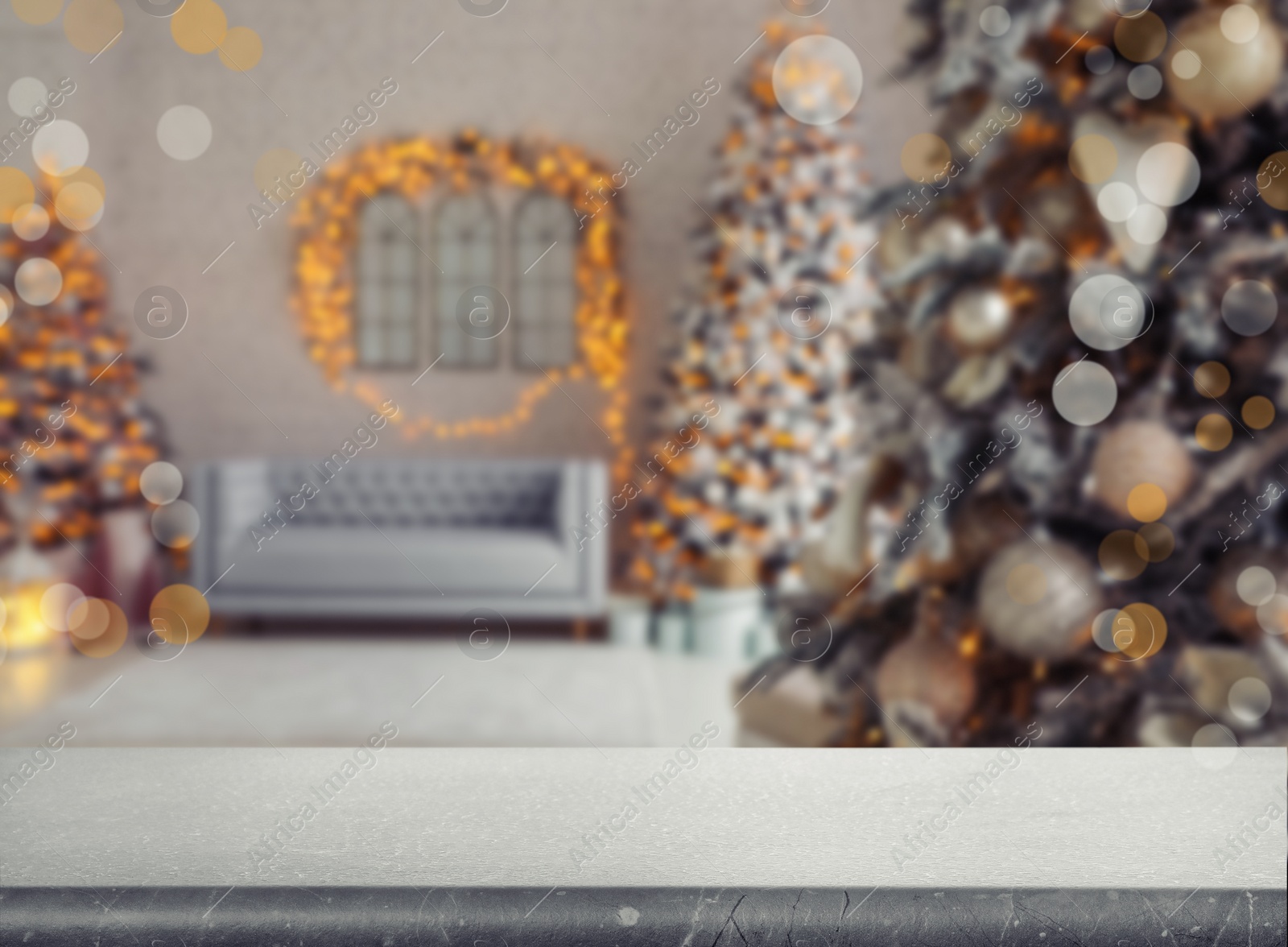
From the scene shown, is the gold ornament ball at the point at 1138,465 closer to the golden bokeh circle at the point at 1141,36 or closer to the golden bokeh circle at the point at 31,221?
the golden bokeh circle at the point at 1141,36

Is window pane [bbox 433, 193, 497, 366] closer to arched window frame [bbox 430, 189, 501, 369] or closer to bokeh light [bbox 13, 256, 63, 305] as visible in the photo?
arched window frame [bbox 430, 189, 501, 369]

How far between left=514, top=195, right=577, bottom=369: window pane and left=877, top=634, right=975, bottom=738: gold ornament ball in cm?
462

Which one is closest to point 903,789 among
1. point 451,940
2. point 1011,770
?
point 1011,770

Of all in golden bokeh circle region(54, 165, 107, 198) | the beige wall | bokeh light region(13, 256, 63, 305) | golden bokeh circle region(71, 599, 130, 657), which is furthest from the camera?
the beige wall

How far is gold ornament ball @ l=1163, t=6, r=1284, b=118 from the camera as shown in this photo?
3.21ft

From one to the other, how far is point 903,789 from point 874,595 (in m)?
0.56

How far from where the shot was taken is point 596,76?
5430mm

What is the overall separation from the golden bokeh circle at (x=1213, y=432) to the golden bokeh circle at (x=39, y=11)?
6.45 metres

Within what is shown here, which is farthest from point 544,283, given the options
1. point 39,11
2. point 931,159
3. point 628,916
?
point 628,916

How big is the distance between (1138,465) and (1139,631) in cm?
18

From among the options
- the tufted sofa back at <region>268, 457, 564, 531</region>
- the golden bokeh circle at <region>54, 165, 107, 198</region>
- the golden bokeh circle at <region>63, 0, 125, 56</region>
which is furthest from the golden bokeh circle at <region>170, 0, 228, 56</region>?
the tufted sofa back at <region>268, 457, 564, 531</region>

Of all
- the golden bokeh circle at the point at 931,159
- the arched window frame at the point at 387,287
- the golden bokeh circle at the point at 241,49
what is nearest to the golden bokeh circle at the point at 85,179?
the golden bokeh circle at the point at 241,49

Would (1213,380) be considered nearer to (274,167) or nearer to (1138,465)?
(1138,465)

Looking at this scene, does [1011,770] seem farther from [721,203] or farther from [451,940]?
[721,203]
